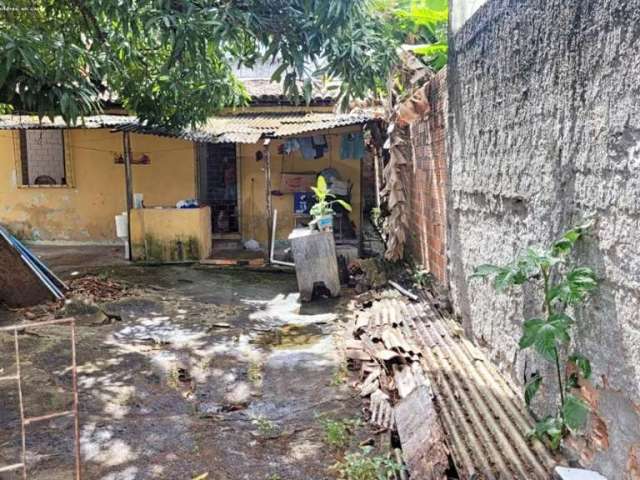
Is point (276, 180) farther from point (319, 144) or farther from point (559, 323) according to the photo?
point (559, 323)

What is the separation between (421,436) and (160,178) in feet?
34.6

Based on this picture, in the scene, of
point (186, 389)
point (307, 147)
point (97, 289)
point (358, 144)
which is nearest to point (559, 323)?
point (186, 389)

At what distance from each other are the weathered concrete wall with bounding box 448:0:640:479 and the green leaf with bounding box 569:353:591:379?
0.13ft

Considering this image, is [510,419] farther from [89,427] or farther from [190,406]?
[89,427]

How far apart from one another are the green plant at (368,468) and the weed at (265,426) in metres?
0.69

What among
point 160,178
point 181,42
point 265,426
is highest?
point 181,42

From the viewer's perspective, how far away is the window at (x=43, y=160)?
42.0 ft

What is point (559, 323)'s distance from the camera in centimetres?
272

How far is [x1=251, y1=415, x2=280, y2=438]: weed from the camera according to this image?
4.10 meters

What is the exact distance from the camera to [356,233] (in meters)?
11.6

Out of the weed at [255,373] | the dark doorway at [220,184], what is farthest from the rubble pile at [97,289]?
the dark doorway at [220,184]

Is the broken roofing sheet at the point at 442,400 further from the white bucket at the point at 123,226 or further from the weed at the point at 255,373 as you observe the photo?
the white bucket at the point at 123,226

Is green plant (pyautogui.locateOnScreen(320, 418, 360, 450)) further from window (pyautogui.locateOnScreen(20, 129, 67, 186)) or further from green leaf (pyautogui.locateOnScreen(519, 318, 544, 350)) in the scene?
window (pyautogui.locateOnScreen(20, 129, 67, 186))

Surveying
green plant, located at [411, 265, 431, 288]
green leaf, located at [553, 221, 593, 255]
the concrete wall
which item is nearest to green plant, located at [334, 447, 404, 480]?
green leaf, located at [553, 221, 593, 255]
